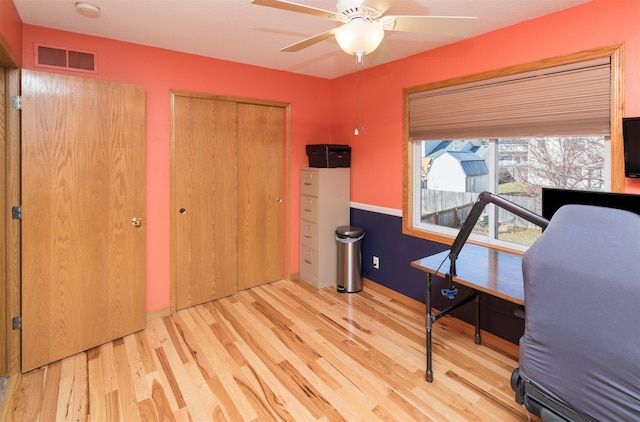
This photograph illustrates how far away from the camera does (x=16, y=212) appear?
7.55 ft

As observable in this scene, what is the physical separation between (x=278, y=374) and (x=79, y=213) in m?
1.86

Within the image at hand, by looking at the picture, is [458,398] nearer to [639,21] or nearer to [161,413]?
[161,413]

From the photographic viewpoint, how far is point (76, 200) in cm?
249

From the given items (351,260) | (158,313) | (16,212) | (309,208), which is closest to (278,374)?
(158,313)

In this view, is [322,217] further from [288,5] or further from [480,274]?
[288,5]

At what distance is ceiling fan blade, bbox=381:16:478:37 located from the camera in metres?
1.54

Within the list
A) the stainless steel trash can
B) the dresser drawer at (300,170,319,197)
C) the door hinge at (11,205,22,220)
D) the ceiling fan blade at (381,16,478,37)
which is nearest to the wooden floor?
the stainless steel trash can

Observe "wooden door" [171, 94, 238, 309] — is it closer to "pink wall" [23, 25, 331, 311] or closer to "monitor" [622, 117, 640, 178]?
"pink wall" [23, 25, 331, 311]

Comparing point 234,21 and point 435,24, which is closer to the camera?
point 435,24

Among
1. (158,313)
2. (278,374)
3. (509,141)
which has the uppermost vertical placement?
(509,141)

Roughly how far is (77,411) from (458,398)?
7.44 feet

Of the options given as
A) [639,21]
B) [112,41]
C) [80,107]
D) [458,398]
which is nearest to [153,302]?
[80,107]

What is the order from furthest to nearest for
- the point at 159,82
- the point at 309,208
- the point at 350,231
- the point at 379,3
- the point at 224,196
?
the point at 309,208, the point at 350,231, the point at 224,196, the point at 159,82, the point at 379,3

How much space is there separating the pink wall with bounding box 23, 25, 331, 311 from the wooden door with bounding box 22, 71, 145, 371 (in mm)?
280
